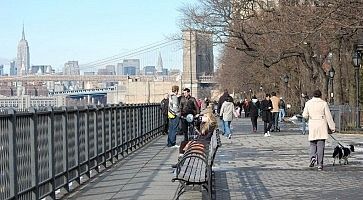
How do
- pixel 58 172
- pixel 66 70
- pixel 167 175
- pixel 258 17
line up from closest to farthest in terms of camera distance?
pixel 58 172 < pixel 167 175 < pixel 258 17 < pixel 66 70

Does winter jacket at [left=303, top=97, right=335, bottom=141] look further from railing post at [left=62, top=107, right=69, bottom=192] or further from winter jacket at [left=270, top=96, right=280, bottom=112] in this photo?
winter jacket at [left=270, top=96, right=280, bottom=112]

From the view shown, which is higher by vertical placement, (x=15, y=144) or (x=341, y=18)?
(x=341, y=18)

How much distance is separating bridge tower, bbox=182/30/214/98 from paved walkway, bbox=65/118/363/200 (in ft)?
66.1

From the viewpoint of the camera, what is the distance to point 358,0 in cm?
1540

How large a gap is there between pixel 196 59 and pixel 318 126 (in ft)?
181

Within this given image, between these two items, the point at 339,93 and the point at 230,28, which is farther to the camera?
→ the point at 339,93

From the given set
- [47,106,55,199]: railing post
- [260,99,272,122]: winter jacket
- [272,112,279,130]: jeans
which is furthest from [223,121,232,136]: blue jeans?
[47,106,55,199]: railing post

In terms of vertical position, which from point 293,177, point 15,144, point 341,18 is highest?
point 341,18

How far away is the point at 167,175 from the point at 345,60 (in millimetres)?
26019

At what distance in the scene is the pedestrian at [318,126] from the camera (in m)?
16.0

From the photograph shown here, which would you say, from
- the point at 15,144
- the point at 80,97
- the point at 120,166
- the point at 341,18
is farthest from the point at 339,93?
the point at 15,144

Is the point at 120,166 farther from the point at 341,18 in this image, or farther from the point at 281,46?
the point at 281,46

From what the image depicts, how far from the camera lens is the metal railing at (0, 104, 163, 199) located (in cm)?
856

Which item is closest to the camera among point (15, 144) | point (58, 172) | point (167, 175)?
point (15, 144)
